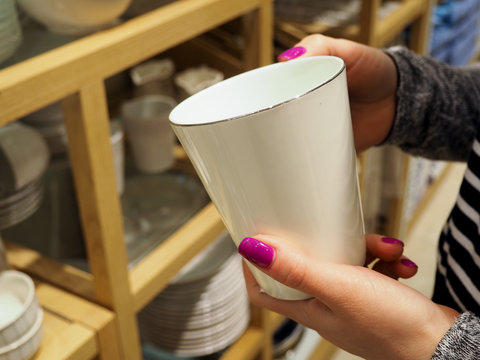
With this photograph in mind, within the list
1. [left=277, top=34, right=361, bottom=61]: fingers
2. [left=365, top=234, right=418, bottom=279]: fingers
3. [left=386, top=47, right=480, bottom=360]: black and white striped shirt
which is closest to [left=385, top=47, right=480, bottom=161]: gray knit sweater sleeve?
[left=386, top=47, right=480, bottom=360]: black and white striped shirt

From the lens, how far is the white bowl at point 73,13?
26.7 inches

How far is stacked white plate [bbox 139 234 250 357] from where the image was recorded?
1112 mm

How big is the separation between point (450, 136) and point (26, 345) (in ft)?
2.10

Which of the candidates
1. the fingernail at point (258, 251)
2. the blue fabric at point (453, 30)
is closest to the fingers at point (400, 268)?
the fingernail at point (258, 251)

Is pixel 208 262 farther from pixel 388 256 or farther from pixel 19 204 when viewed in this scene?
pixel 388 256

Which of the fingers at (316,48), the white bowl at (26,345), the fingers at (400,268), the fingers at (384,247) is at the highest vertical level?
the fingers at (316,48)

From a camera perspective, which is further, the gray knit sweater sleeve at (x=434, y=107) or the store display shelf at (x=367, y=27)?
the store display shelf at (x=367, y=27)

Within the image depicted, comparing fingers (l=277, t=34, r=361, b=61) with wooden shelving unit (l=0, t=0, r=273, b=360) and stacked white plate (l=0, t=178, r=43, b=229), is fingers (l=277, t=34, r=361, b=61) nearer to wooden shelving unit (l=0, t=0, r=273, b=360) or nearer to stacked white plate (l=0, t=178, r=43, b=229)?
wooden shelving unit (l=0, t=0, r=273, b=360)

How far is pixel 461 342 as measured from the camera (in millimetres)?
526

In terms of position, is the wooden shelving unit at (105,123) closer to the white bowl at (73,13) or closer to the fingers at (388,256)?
the white bowl at (73,13)

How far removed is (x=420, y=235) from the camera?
6.93ft

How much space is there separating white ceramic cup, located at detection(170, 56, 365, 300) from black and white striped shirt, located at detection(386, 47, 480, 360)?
0.60 feet

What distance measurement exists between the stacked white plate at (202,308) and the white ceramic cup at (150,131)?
0.71 feet

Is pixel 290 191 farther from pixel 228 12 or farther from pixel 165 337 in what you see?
pixel 165 337
